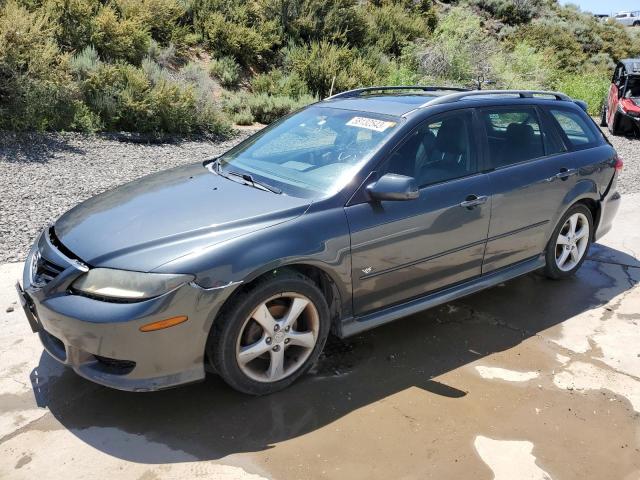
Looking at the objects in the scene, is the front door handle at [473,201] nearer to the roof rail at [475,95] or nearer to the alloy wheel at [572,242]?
the roof rail at [475,95]

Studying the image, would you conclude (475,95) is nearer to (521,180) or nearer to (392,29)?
(521,180)

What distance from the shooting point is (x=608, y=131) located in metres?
15.5

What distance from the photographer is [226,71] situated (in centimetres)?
1422

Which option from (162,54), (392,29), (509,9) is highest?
(509,9)

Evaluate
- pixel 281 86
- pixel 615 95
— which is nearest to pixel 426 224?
pixel 281 86

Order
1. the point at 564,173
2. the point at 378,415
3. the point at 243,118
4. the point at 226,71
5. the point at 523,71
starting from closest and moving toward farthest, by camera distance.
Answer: the point at 378,415
the point at 564,173
the point at 243,118
the point at 226,71
the point at 523,71

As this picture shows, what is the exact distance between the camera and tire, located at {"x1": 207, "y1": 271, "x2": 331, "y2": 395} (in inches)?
126

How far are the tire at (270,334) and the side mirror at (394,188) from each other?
677mm

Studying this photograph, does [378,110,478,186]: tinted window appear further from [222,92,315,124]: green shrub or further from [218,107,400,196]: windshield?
[222,92,315,124]: green shrub

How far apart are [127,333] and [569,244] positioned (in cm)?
385

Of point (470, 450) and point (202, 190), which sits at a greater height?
point (202, 190)

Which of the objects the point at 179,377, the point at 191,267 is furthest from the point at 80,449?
the point at 191,267

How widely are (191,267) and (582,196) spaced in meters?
3.49

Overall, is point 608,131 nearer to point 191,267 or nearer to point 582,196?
point 582,196
